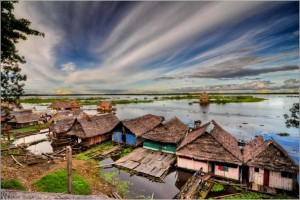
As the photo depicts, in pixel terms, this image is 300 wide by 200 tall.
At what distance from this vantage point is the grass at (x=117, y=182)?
38.2ft

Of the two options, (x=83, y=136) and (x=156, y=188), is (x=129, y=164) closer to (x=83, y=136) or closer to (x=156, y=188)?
A: (x=156, y=188)

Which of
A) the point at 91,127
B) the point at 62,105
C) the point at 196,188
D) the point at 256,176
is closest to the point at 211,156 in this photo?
the point at 196,188

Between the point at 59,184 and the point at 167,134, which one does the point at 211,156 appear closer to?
the point at 167,134

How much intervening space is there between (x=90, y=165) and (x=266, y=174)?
1310 centimetres

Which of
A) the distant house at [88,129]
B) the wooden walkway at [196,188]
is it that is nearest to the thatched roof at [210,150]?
the wooden walkway at [196,188]

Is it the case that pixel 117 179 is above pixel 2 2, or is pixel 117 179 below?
below

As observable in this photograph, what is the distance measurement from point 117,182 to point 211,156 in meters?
7.14

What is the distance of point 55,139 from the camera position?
73.5ft

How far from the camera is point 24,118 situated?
103ft

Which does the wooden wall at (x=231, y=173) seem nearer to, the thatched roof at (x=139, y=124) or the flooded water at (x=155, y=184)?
the flooded water at (x=155, y=184)

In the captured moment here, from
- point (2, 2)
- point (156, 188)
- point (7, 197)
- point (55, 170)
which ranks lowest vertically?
point (156, 188)

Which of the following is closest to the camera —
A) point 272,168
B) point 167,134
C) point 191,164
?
point 272,168

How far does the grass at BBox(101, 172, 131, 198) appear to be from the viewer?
38.2 ft

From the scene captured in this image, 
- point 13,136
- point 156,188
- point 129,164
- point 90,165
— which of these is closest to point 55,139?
point 13,136
